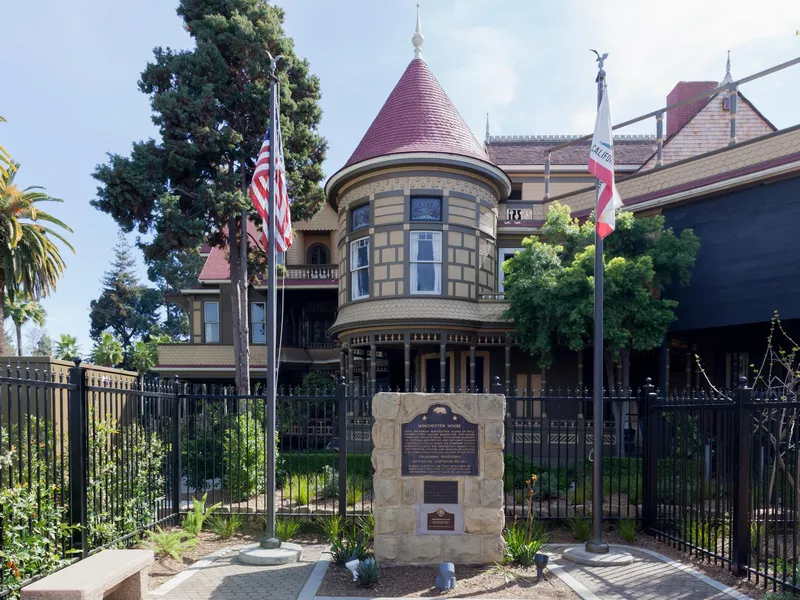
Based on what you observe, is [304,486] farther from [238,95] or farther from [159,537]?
[238,95]

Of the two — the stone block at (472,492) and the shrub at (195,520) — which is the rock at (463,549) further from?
the shrub at (195,520)

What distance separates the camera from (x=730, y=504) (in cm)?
741

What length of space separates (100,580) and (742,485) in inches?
276

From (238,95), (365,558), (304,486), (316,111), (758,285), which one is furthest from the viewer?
(316,111)

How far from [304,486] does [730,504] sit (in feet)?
23.3

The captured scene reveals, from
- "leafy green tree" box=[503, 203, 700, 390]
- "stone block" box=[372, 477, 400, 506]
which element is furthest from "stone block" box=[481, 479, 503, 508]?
"leafy green tree" box=[503, 203, 700, 390]

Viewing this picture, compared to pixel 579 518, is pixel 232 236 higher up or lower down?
higher up

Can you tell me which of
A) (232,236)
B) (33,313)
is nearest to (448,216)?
(232,236)

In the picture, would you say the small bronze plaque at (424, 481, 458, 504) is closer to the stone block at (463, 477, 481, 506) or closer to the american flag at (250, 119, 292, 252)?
the stone block at (463, 477, 481, 506)

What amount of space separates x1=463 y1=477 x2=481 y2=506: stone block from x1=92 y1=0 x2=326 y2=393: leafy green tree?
1151 cm

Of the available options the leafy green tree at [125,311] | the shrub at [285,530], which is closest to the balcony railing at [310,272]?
the shrub at [285,530]

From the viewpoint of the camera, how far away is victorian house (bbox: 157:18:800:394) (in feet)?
48.3

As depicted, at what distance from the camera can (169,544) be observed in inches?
306

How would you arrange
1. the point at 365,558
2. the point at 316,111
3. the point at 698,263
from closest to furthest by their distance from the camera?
1. the point at 365,558
2. the point at 698,263
3. the point at 316,111
